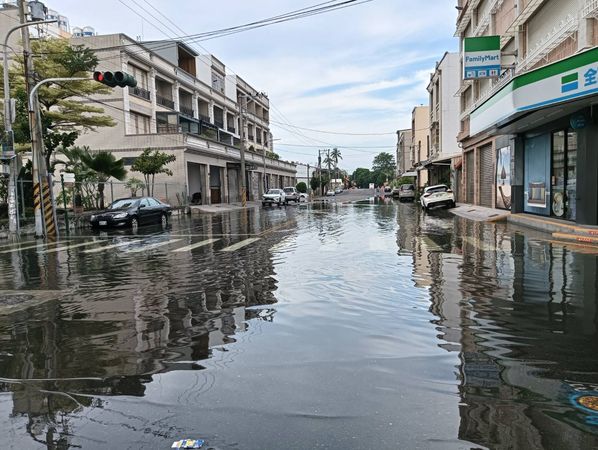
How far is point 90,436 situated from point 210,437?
0.86 meters

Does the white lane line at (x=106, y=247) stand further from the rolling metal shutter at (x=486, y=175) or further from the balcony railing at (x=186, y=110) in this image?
the balcony railing at (x=186, y=110)

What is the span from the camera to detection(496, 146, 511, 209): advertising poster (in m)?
25.2

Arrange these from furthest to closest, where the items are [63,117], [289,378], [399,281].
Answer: [63,117] → [399,281] → [289,378]

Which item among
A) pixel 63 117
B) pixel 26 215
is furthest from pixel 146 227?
pixel 63 117

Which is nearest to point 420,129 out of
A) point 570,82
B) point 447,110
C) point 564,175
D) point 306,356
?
point 447,110

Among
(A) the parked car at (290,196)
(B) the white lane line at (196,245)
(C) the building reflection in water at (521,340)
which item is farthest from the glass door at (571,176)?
(A) the parked car at (290,196)

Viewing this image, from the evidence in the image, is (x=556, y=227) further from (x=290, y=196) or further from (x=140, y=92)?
(x=290, y=196)

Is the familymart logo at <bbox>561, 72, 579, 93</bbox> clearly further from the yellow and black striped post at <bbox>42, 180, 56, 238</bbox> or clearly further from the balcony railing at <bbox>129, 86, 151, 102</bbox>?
the balcony railing at <bbox>129, 86, 151, 102</bbox>

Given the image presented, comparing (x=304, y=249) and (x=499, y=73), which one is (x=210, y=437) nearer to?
(x=304, y=249)

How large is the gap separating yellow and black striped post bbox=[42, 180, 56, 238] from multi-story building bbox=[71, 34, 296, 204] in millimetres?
18239

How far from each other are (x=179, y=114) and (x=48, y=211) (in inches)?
1057

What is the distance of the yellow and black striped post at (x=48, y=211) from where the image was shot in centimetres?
1952

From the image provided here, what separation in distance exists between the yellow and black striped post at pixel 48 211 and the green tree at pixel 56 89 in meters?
5.45

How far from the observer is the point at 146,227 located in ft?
78.3
